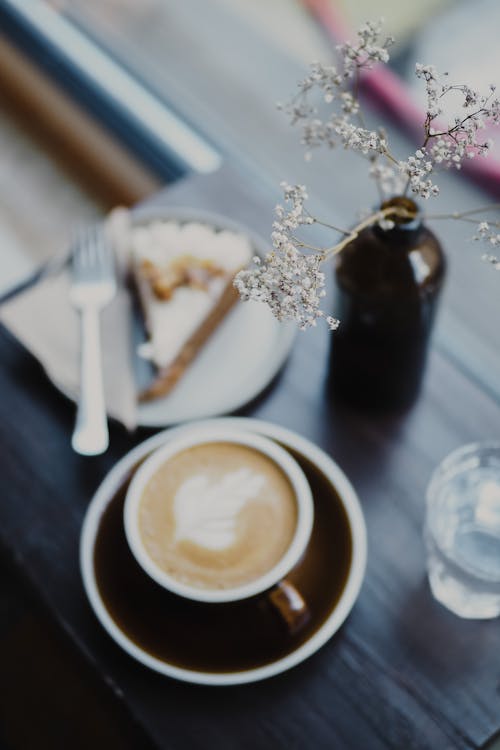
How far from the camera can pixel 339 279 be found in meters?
0.84

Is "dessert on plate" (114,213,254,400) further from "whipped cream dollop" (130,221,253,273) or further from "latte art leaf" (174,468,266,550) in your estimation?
"latte art leaf" (174,468,266,550)

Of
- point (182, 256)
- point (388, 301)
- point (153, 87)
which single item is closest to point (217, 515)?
point (388, 301)

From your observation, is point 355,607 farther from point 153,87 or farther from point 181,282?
point 153,87

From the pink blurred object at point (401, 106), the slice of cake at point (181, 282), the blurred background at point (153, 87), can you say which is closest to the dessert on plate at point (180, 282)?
the slice of cake at point (181, 282)

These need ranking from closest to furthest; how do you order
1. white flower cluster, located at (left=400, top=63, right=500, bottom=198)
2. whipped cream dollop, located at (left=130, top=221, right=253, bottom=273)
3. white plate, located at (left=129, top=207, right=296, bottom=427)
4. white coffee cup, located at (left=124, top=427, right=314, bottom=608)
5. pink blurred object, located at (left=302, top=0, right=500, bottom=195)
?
white flower cluster, located at (left=400, top=63, right=500, bottom=198) < white coffee cup, located at (left=124, top=427, right=314, bottom=608) < white plate, located at (left=129, top=207, right=296, bottom=427) < whipped cream dollop, located at (left=130, top=221, right=253, bottom=273) < pink blurred object, located at (left=302, top=0, right=500, bottom=195)

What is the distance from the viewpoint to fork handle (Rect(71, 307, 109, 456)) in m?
0.86

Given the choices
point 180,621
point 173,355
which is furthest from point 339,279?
point 180,621

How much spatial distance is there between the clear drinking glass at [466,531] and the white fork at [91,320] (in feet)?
1.02

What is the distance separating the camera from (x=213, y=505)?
82 cm

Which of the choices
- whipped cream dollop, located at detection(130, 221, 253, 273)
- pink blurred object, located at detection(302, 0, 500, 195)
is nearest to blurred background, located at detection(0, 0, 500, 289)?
pink blurred object, located at detection(302, 0, 500, 195)

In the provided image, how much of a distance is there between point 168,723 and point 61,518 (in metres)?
0.23

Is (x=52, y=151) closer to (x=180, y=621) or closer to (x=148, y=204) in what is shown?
(x=148, y=204)

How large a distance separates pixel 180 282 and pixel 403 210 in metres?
0.35

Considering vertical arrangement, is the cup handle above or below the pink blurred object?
below
